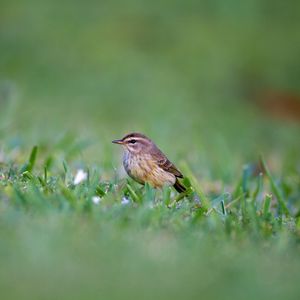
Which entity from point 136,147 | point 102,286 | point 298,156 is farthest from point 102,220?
point 298,156

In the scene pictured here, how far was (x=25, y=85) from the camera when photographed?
12.6 meters

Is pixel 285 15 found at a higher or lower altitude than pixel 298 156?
higher

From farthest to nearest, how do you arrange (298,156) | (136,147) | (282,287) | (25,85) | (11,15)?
1. (11,15)
2. (25,85)
3. (298,156)
4. (136,147)
5. (282,287)

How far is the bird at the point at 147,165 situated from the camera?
22.9ft

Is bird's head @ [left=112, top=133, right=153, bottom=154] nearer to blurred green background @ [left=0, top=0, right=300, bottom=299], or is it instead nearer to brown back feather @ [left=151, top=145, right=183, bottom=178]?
brown back feather @ [left=151, top=145, right=183, bottom=178]

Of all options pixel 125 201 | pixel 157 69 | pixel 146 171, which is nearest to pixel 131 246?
pixel 125 201

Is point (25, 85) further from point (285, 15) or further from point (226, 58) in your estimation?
point (285, 15)

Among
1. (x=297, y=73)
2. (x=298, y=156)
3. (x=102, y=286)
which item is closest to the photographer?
(x=102, y=286)

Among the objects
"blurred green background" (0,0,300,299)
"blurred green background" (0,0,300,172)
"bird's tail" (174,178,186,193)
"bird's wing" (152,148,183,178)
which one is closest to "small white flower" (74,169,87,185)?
"bird's wing" (152,148,183,178)

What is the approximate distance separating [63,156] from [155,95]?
5.71 meters

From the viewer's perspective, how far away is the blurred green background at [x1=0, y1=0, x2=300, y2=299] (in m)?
4.15

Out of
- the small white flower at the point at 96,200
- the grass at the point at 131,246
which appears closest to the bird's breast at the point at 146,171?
the grass at the point at 131,246

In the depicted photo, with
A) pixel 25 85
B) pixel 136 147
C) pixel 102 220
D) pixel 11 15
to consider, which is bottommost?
pixel 102 220

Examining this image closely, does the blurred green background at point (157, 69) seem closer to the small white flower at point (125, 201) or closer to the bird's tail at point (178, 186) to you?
the bird's tail at point (178, 186)
